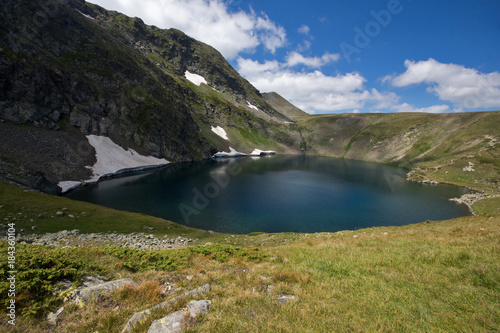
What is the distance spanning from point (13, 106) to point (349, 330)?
3981 inches

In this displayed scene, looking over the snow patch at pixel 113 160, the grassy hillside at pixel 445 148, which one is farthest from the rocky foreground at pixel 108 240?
the grassy hillside at pixel 445 148

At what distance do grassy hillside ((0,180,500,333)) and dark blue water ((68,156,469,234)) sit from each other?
2700 centimetres

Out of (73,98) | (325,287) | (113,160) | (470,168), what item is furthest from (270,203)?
(470,168)

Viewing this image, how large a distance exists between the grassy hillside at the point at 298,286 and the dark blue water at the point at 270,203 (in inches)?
1063

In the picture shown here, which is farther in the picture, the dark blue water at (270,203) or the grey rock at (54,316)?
the dark blue water at (270,203)

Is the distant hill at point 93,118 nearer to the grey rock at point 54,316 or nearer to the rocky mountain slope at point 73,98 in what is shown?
the rocky mountain slope at point 73,98

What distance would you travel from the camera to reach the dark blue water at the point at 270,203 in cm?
4169

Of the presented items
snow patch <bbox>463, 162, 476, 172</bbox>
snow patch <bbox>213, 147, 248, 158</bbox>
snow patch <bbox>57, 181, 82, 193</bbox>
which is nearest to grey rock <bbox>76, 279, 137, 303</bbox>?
snow patch <bbox>57, 181, 82, 193</bbox>

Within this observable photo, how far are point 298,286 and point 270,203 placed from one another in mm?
46010

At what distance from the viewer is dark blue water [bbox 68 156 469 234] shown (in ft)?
137

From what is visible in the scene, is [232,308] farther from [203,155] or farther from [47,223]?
[203,155]

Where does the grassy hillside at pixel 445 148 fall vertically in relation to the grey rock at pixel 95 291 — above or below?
above

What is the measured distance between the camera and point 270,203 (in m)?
53.9

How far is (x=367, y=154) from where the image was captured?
18975 cm
